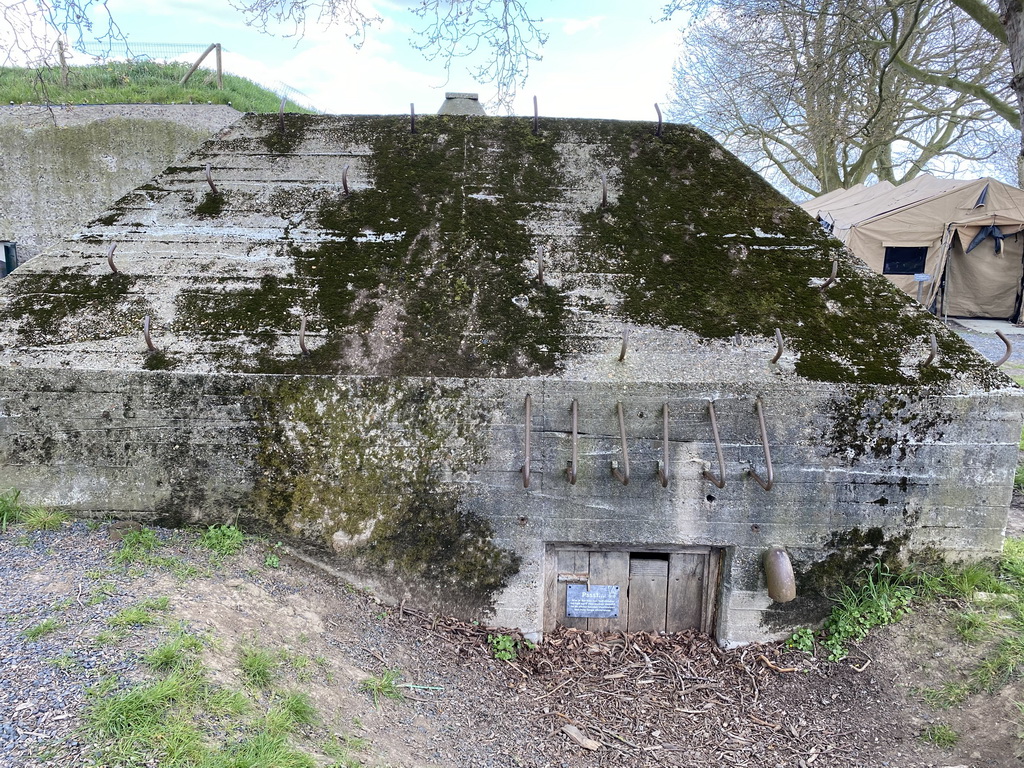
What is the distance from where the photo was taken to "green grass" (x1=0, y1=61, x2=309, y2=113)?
1151 cm

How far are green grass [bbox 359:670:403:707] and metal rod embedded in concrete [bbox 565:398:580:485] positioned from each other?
5.03ft

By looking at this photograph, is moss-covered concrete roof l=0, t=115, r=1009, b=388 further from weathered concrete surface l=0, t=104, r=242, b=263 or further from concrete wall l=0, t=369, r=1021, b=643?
weathered concrete surface l=0, t=104, r=242, b=263

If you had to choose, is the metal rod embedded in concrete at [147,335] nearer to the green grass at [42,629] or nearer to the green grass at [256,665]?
the green grass at [42,629]

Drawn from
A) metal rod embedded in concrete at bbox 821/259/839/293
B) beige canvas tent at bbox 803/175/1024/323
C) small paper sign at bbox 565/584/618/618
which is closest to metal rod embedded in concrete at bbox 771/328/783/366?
metal rod embedded in concrete at bbox 821/259/839/293

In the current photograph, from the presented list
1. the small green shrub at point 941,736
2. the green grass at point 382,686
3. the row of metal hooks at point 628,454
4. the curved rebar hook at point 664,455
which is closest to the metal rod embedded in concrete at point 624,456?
the row of metal hooks at point 628,454

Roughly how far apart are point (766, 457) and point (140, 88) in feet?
44.8

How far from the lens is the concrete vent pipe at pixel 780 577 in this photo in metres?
3.88

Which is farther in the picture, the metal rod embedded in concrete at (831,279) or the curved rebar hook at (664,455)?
the metal rod embedded in concrete at (831,279)

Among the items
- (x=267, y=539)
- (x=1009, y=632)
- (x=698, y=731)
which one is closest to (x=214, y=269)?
(x=267, y=539)

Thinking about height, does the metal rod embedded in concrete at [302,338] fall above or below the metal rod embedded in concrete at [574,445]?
above

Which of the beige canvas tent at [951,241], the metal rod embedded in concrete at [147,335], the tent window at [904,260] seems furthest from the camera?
the tent window at [904,260]

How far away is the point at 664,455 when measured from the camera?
12.7 ft

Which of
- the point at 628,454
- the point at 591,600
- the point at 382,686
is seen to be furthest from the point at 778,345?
the point at 382,686

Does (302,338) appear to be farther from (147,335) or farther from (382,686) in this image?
(382,686)
